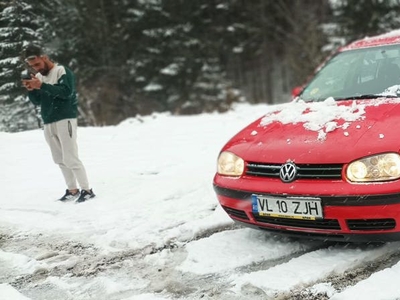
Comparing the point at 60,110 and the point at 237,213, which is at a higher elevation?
the point at 60,110

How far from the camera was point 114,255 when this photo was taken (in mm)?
3658

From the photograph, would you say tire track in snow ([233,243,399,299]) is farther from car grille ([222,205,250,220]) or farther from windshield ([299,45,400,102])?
windshield ([299,45,400,102])

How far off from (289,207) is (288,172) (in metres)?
0.23

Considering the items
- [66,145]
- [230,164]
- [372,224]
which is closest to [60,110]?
[66,145]

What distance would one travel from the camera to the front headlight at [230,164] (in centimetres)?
347

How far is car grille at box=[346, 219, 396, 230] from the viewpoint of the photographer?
291 centimetres

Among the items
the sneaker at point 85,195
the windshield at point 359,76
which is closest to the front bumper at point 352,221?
the windshield at point 359,76

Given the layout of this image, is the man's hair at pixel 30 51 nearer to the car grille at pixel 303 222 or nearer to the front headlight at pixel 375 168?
the car grille at pixel 303 222

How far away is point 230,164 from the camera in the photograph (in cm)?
356

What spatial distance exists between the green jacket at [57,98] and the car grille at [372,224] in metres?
3.22

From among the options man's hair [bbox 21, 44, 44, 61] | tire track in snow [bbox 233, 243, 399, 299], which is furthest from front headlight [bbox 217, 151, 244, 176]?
man's hair [bbox 21, 44, 44, 61]

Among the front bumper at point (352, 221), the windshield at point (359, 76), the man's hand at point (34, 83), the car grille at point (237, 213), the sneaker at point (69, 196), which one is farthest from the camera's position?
the sneaker at point (69, 196)

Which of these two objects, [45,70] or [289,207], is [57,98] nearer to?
[45,70]

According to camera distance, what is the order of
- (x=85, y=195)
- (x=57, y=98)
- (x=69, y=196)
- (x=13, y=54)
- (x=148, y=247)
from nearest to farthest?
(x=148, y=247) < (x=57, y=98) < (x=85, y=195) < (x=69, y=196) < (x=13, y=54)
